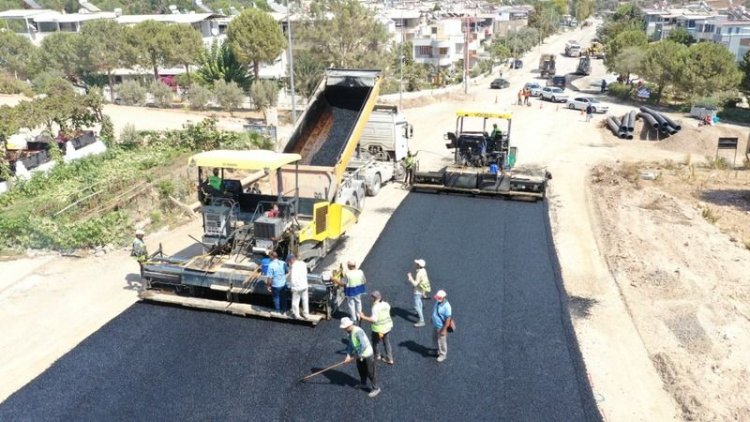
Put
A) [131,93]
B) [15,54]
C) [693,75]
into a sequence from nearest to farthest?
[693,75], [131,93], [15,54]

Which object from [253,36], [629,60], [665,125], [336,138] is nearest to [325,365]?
[336,138]

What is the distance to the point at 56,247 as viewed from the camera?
1410 centimetres

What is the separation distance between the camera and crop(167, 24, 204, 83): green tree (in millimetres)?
43750

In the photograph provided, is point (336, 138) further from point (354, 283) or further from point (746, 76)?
point (746, 76)

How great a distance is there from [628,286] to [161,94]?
33795mm

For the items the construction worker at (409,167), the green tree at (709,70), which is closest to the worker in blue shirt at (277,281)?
the construction worker at (409,167)

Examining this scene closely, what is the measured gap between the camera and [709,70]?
120 ft

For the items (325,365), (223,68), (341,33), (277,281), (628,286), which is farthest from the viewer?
(223,68)

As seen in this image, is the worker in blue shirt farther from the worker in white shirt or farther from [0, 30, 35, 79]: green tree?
[0, 30, 35, 79]: green tree

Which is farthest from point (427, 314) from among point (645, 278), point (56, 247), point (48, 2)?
point (48, 2)

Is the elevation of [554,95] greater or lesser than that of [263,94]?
lesser

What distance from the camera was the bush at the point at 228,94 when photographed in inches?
1415

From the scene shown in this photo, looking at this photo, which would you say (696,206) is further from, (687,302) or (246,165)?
(246,165)

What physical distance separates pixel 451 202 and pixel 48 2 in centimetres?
13266
